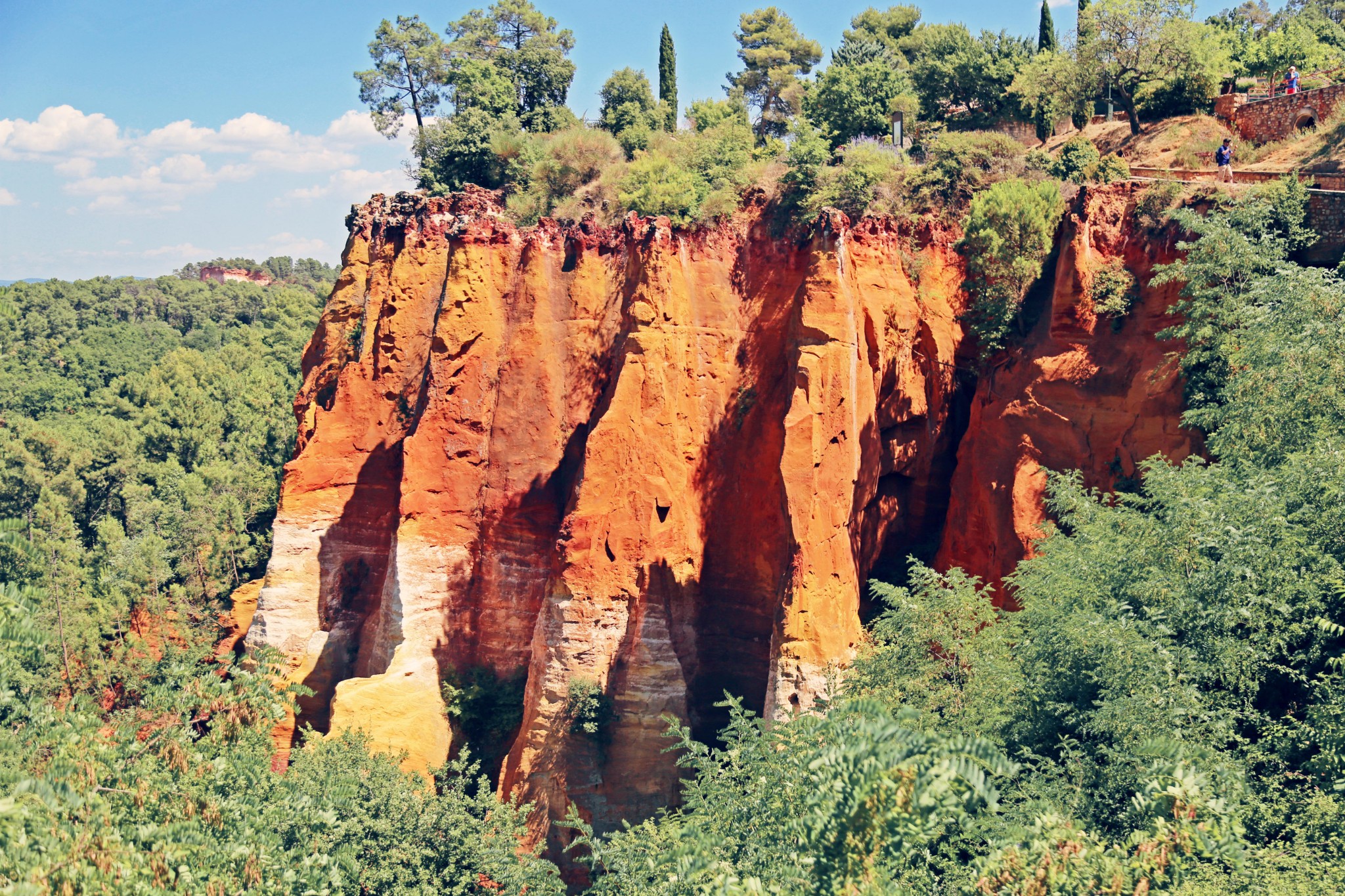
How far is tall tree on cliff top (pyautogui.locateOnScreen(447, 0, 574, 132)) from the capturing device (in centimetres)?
3184

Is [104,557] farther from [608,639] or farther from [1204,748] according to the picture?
[1204,748]

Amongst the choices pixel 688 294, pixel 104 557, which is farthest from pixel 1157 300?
pixel 104 557

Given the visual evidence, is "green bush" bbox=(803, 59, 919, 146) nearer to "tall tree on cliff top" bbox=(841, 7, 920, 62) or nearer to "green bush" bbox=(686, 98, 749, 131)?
"green bush" bbox=(686, 98, 749, 131)

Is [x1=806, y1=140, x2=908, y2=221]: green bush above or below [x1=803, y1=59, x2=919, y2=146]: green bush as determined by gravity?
below

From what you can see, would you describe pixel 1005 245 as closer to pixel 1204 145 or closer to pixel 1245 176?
pixel 1245 176

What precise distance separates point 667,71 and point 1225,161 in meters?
20.5

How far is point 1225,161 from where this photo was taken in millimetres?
20031

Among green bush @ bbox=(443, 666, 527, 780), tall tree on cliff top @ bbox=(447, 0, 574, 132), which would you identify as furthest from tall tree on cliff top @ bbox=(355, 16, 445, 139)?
green bush @ bbox=(443, 666, 527, 780)

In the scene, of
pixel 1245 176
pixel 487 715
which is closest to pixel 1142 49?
pixel 1245 176

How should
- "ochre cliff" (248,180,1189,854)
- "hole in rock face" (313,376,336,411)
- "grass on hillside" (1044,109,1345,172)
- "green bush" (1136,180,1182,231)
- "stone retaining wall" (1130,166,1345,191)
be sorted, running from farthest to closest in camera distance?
1. "hole in rock face" (313,376,336,411)
2. "grass on hillside" (1044,109,1345,172)
3. "stone retaining wall" (1130,166,1345,191)
4. "green bush" (1136,180,1182,231)
5. "ochre cliff" (248,180,1189,854)

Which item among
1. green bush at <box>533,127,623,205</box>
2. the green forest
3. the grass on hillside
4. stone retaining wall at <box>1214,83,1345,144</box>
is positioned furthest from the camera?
green bush at <box>533,127,623,205</box>

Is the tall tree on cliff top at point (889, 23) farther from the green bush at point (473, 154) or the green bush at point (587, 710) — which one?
the green bush at point (587, 710)

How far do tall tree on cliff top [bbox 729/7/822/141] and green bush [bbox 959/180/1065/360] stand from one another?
20.4 metres

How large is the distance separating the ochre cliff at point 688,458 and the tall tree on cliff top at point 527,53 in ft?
31.8
